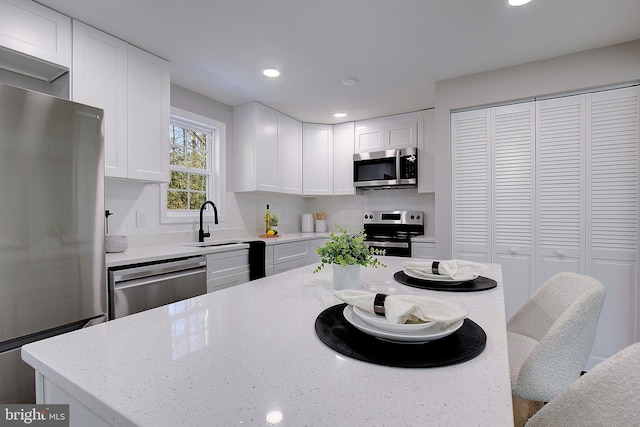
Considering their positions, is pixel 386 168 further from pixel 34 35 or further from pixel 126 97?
pixel 34 35

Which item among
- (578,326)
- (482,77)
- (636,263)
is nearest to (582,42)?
(482,77)

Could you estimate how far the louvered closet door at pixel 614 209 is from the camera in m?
2.33

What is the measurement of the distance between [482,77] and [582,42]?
0.68 metres

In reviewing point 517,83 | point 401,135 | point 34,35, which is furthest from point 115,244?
point 517,83

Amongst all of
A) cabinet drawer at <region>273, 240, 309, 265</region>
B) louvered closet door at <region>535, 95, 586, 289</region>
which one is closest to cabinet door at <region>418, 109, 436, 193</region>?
louvered closet door at <region>535, 95, 586, 289</region>

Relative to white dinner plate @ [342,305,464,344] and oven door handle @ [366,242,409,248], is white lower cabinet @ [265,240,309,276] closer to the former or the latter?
oven door handle @ [366,242,409,248]

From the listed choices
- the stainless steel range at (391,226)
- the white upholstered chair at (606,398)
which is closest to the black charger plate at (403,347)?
the white upholstered chair at (606,398)

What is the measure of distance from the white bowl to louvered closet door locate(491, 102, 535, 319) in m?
2.99

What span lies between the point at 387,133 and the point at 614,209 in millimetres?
2305

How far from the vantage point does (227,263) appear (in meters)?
2.70

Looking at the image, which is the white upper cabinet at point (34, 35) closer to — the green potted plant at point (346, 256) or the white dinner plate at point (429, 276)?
the green potted plant at point (346, 256)

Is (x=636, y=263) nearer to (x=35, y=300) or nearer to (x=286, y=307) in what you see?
(x=286, y=307)

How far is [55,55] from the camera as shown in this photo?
187cm

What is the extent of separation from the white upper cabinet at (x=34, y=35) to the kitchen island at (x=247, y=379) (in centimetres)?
184
